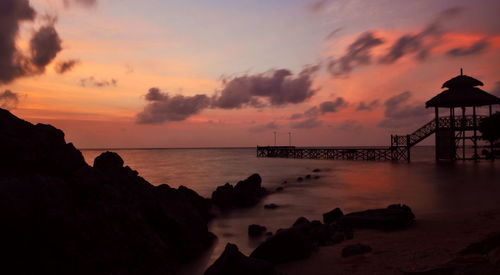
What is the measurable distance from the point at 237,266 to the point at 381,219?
6.18 meters

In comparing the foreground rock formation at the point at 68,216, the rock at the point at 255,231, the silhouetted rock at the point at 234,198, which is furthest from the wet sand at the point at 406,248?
the silhouetted rock at the point at 234,198

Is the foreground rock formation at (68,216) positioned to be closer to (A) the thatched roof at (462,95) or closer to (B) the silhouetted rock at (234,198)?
(B) the silhouetted rock at (234,198)

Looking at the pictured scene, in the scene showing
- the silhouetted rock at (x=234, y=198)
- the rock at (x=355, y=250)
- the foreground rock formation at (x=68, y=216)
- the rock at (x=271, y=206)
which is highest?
the foreground rock formation at (x=68, y=216)

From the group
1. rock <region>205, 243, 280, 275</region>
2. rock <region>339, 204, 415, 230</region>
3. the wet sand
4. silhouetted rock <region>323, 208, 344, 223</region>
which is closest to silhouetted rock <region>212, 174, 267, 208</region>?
silhouetted rock <region>323, 208, 344, 223</region>

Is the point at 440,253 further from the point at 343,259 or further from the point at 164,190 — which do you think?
the point at 164,190

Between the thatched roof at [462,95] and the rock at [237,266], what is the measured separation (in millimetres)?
37434

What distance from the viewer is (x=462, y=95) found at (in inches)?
1401

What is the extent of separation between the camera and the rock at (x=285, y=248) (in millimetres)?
8023

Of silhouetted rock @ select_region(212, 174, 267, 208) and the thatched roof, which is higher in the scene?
the thatched roof

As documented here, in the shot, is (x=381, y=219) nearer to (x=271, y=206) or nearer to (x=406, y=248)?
(x=406, y=248)

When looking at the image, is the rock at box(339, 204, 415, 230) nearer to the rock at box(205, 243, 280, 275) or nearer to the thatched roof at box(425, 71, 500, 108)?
the rock at box(205, 243, 280, 275)

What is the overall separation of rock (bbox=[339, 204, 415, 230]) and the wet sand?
11.7 inches

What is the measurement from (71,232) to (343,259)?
19.4 feet

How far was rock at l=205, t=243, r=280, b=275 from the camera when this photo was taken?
5957 millimetres
